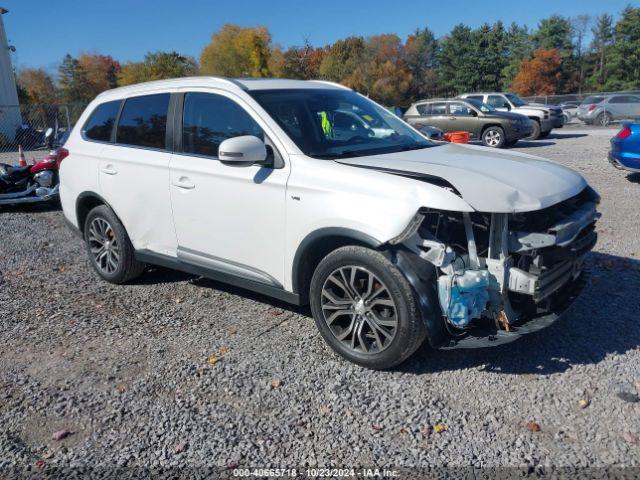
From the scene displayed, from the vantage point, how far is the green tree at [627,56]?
62344mm

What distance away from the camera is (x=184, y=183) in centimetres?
445

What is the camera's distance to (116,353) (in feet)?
13.4

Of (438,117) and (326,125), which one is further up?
(326,125)

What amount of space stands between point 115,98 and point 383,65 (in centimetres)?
6615

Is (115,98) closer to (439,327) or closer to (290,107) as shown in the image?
(290,107)

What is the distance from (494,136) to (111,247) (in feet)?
50.4

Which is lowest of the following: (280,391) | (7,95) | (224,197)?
(280,391)

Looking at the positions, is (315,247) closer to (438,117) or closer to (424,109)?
(438,117)

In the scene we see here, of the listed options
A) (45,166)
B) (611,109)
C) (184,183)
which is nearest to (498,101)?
(611,109)

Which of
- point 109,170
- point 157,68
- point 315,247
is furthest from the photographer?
point 157,68

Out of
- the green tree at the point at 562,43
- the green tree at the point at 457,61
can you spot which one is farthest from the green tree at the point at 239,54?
the green tree at the point at 562,43

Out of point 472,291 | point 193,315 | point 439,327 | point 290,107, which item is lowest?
point 193,315

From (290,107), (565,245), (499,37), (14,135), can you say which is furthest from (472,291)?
(499,37)

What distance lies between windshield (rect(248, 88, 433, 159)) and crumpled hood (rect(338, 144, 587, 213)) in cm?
25
